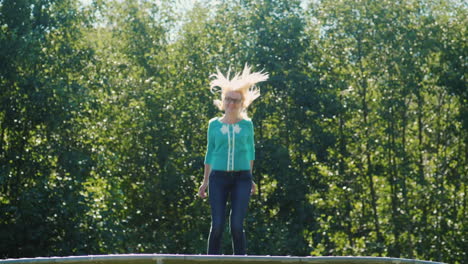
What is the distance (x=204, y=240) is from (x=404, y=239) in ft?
16.5

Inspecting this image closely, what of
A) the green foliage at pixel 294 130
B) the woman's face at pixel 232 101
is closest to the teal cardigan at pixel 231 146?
the woman's face at pixel 232 101

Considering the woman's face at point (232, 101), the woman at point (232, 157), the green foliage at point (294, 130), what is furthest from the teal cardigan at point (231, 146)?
the green foliage at point (294, 130)

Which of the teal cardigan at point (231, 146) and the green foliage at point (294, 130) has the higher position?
the green foliage at point (294, 130)

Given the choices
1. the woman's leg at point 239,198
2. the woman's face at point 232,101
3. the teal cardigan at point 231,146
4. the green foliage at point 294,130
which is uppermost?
the green foliage at point 294,130

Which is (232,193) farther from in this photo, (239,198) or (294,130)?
(294,130)

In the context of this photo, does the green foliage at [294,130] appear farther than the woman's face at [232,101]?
Yes

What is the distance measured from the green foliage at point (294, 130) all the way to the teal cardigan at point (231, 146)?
572 inches

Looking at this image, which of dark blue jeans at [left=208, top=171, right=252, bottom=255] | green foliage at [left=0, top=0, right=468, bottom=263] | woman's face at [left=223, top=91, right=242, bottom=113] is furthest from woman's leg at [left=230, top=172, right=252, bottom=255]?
green foliage at [left=0, top=0, right=468, bottom=263]

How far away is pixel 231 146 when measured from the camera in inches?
284

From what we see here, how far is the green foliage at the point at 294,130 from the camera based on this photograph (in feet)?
73.3

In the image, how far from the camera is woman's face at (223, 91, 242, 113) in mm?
7254

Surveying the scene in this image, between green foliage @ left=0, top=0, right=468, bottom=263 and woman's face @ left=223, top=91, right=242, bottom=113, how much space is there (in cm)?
1457

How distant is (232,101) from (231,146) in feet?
1.15

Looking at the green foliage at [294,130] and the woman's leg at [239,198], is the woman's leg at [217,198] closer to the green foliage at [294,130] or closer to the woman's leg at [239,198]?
the woman's leg at [239,198]
